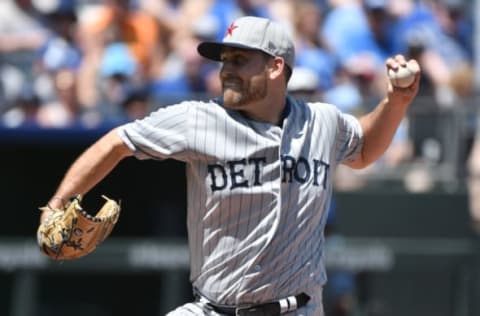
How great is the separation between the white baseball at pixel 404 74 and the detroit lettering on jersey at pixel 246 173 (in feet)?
1.76

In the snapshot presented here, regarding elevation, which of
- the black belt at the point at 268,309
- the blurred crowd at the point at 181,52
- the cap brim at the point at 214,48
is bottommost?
the black belt at the point at 268,309

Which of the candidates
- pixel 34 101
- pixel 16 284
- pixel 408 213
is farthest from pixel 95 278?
pixel 408 213

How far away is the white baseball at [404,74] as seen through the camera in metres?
5.01

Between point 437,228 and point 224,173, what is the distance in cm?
439

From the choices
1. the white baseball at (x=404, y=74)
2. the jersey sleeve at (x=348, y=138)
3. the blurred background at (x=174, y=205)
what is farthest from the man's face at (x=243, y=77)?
the blurred background at (x=174, y=205)

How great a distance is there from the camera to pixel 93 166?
4.73m

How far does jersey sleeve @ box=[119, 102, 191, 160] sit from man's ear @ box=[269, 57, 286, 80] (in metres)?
0.36

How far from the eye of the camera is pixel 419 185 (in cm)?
900

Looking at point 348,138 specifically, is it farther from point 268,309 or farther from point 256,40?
point 268,309

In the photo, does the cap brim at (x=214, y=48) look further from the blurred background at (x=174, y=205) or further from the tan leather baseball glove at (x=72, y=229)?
the blurred background at (x=174, y=205)

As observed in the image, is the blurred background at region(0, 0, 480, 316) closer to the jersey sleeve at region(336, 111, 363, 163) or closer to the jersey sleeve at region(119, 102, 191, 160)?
the jersey sleeve at region(336, 111, 363, 163)

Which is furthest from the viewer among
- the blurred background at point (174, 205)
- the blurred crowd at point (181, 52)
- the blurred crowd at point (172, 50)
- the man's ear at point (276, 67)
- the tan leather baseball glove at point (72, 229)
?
the blurred crowd at point (172, 50)

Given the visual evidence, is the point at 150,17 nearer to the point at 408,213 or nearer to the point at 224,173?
the point at 408,213

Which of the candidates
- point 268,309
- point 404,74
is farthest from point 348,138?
point 268,309
